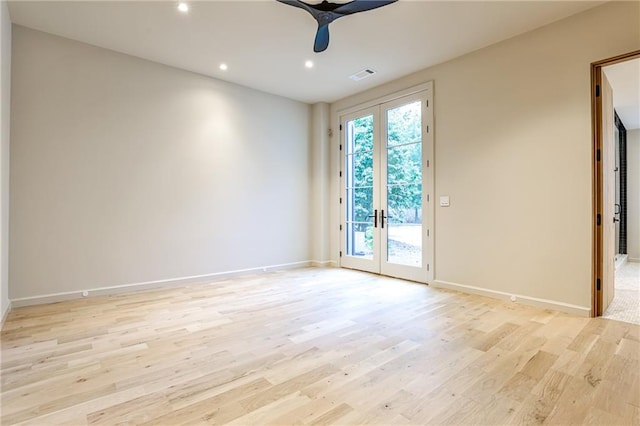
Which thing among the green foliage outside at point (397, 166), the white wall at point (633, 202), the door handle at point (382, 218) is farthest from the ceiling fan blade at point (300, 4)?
the white wall at point (633, 202)

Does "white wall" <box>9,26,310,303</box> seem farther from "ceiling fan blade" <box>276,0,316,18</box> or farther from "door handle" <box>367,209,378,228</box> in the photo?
"ceiling fan blade" <box>276,0,316,18</box>

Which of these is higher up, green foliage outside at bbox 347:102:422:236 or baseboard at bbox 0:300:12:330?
green foliage outside at bbox 347:102:422:236

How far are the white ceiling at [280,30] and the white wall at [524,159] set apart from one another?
11.1 inches

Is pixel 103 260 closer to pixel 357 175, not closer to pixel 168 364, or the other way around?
pixel 168 364

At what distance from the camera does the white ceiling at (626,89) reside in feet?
14.0

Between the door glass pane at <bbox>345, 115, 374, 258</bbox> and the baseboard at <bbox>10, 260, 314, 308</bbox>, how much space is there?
1.31m

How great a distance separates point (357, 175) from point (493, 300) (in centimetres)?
306

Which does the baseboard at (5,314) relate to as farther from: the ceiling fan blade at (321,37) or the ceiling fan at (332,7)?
the ceiling fan blade at (321,37)

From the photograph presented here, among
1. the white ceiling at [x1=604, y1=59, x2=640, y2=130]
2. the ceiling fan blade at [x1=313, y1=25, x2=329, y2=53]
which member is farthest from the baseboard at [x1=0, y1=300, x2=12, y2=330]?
the white ceiling at [x1=604, y1=59, x2=640, y2=130]

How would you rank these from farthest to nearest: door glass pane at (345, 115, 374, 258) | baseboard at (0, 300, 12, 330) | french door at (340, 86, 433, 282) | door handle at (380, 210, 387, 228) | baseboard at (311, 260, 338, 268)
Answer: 1. baseboard at (311, 260, 338, 268)
2. door glass pane at (345, 115, 374, 258)
3. door handle at (380, 210, 387, 228)
4. french door at (340, 86, 433, 282)
5. baseboard at (0, 300, 12, 330)

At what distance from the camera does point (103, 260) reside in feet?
13.9

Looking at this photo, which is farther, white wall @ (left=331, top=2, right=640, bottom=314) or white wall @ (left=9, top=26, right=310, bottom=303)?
white wall @ (left=9, top=26, right=310, bottom=303)

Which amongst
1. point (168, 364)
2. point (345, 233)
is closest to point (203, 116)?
point (345, 233)

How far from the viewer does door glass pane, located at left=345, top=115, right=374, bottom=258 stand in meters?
5.81
